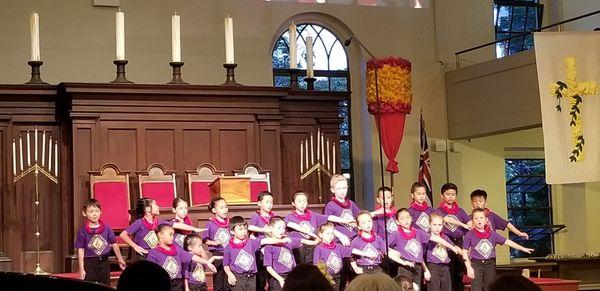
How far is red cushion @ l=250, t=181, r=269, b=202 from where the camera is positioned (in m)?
10.9

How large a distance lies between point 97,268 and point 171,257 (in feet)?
2.89

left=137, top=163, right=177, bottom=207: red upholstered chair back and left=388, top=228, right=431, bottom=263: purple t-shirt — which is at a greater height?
left=137, top=163, right=177, bottom=207: red upholstered chair back

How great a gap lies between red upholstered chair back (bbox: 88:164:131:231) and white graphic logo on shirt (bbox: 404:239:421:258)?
9.49 ft

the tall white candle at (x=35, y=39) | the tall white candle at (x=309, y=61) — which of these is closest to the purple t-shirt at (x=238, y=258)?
the tall white candle at (x=35, y=39)

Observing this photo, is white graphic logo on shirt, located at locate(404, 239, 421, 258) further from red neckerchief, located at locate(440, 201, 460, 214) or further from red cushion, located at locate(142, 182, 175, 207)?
red cushion, located at locate(142, 182, 175, 207)

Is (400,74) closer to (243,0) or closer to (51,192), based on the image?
(243,0)

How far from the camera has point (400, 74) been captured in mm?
12695

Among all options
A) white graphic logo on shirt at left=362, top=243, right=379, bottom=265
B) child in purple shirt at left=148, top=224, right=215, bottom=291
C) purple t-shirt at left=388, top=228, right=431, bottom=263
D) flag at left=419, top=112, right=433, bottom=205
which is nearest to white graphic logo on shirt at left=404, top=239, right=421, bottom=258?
purple t-shirt at left=388, top=228, right=431, bottom=263

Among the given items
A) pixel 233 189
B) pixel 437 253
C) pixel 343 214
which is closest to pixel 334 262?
pixel 343 214

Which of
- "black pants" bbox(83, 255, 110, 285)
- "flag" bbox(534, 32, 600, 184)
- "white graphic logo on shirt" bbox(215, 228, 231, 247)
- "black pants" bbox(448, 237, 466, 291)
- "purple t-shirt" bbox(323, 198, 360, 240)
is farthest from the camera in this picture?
"flag" bbox(534, 32, 600, 184)

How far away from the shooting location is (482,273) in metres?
10.1

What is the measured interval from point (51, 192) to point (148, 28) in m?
2.87

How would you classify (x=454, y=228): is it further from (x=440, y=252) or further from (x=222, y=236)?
(x=222, y=236)

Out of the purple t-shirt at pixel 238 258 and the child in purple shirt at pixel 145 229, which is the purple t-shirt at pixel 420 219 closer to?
the purple t-shirt at pixel 238 258
